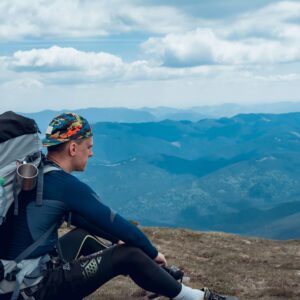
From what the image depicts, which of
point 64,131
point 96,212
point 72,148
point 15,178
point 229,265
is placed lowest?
point 229,265

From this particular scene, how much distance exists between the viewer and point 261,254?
68.6ft

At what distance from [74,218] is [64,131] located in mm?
1643

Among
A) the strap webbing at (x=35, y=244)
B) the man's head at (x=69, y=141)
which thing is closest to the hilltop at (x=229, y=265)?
the strap webbing at (x=35, y=244)

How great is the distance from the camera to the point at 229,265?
17422 mm

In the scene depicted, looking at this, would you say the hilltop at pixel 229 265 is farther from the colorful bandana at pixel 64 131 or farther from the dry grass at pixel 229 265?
the colorful bandana at pixel 64 131

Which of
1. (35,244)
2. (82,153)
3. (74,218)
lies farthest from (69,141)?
(35,244)

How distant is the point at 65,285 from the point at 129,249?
1.16 m

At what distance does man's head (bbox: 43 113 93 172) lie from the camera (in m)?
7.26

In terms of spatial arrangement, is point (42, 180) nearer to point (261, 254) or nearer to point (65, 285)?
point (65, 285)

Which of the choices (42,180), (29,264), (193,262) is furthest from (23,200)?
(193,262)

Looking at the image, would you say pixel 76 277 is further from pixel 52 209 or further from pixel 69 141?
pixel 69 141

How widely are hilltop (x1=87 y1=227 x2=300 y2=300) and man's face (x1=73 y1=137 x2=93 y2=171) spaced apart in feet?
19.8

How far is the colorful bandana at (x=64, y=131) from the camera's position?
23.8 feet

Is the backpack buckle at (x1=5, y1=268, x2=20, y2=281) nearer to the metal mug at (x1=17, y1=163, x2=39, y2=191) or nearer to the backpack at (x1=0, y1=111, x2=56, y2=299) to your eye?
the backpack at (x1=0, y1=111, x2=56, y2=299)
